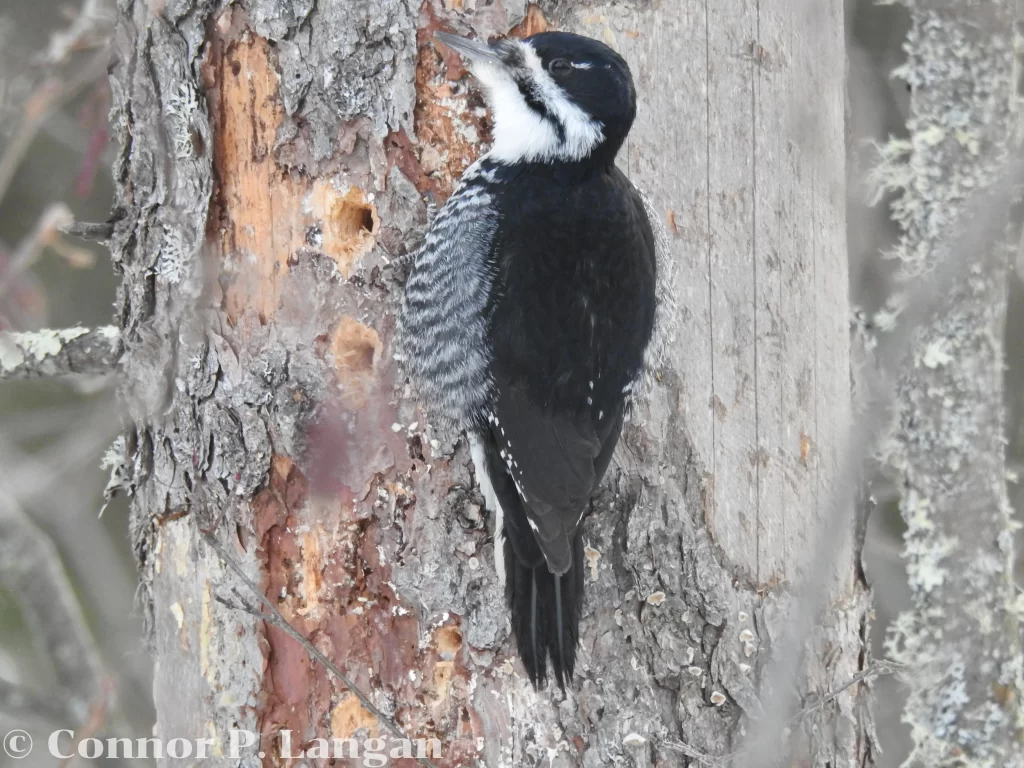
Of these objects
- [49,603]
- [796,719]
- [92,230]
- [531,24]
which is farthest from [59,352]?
[49,603]

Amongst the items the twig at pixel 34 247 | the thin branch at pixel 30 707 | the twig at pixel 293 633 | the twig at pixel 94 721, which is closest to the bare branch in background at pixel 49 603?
the thin branch at pixel 30 707

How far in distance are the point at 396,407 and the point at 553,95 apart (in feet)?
2.53

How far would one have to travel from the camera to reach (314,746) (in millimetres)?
2217

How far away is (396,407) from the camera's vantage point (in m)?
2.31

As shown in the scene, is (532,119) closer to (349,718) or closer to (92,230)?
(92,230)

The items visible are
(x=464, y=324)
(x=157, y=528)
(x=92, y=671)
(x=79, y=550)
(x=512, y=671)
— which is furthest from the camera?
(x=79, y=550)

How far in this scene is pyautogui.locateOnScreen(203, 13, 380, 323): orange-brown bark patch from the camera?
230cm

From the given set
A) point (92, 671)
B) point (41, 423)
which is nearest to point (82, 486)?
point (41, 423)

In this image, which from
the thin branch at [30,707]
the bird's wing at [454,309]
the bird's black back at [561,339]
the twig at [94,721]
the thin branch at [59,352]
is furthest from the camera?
the thin branch at [30,707]

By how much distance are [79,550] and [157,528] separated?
10.3 ft

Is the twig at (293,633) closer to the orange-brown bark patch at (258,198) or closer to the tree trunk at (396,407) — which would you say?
the tree trunk at (396,407)

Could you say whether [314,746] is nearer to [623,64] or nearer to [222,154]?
[222,154]

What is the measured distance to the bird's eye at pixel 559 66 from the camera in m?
2.39

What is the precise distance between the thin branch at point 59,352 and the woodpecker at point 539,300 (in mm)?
697
